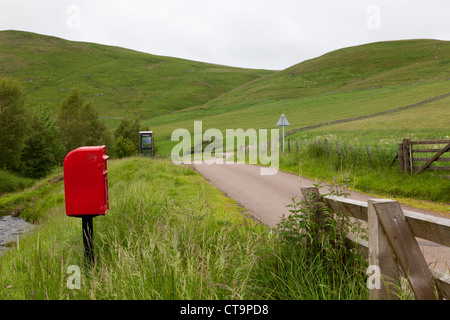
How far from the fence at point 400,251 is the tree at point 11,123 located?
4401cm

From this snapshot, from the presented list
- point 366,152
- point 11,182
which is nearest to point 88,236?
point 366,152

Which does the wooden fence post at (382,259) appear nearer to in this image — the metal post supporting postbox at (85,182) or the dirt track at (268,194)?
the metal post supporting postbox at (85,182)

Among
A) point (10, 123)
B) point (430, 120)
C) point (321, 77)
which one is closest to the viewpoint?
point (430, 120)

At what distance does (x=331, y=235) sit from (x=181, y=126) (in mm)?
76468

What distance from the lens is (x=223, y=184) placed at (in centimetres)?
1620

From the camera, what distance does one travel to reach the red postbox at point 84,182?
13.8ft

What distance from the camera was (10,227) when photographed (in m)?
16.9

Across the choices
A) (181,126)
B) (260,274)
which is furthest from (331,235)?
(181,126)

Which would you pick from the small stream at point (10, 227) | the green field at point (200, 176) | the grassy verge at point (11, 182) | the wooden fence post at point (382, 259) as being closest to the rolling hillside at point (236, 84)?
the green field at point (200, 176)

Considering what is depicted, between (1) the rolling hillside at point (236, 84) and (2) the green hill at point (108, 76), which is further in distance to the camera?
(2) the green hill at point (108, 76)

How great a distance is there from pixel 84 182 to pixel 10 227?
50.1 ft

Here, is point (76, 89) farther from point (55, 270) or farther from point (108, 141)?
point (55, 270)

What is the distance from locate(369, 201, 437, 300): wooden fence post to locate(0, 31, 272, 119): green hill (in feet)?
374

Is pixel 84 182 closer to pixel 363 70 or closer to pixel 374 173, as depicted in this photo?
pixel 374 173
